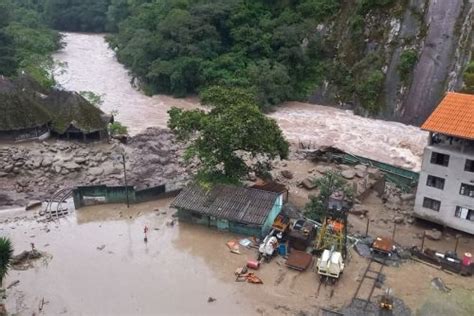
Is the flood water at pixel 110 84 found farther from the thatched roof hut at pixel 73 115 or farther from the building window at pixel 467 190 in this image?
the building window at pixel 467 190

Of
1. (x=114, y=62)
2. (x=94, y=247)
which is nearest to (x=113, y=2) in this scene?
(x=114, y=62)

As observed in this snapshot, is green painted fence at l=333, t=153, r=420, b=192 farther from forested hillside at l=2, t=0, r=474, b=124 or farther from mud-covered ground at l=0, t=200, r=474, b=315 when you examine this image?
forested hillside at l=2, t=0, r=474, b=124

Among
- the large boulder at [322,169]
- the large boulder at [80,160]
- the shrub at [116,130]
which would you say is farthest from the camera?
the shrub at [116,130]

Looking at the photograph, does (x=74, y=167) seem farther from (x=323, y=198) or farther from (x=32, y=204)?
(x=323, y=198)

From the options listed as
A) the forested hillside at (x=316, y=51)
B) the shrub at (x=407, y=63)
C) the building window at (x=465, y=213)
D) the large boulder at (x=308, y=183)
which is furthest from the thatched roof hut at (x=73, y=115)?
the shrub at (x=407, y=63)

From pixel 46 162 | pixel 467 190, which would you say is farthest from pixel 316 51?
pixel 46 162

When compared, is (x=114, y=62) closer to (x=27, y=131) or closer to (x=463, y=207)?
(x=27, y=131)

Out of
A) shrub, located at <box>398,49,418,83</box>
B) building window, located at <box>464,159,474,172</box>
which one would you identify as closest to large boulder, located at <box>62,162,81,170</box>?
building window, located at <box>464,159,474,172</box>
